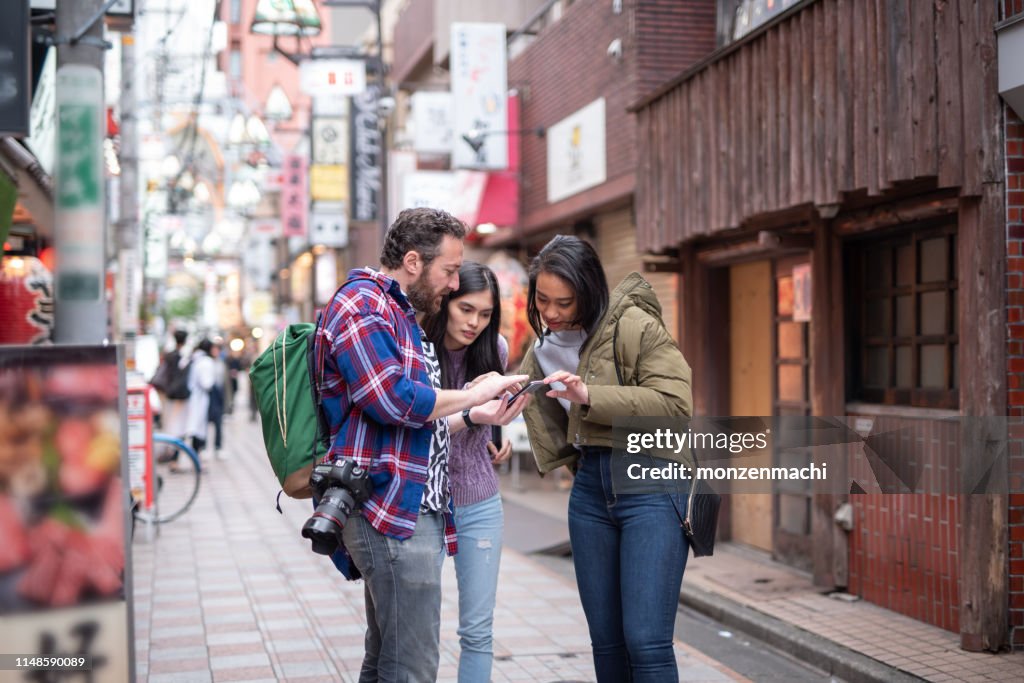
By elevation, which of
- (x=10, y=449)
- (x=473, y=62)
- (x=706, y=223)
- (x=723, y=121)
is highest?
(x=473, y=62)

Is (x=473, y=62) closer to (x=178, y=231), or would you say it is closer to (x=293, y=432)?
(x=293, y=432)

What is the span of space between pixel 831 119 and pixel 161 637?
519 cm

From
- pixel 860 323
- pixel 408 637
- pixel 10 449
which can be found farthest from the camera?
pixel 860 323

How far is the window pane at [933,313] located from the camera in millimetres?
7340

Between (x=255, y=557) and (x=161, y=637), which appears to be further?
(x=255, y=557)

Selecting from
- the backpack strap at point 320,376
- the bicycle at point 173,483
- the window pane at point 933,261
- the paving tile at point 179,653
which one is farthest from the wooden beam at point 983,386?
the bicycle at point 173,483

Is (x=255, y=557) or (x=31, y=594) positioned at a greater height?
(x=31, y=594)

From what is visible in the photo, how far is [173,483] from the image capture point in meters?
15.3

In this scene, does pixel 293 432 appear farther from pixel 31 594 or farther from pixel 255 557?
pixel 255 557

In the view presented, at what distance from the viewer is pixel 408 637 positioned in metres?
3.72

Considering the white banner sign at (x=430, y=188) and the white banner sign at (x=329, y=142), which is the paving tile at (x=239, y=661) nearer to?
the white banner sign at (x=430, y=188)

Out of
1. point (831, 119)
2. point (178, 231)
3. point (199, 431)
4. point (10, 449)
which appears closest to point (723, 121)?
point (831, 119)

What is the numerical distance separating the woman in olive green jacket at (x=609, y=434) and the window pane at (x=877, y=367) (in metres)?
4.34

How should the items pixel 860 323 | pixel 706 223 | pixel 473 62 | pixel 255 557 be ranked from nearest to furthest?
pixel 860 323
pixel 706 223
pixel 255 557
pixel 473 62
